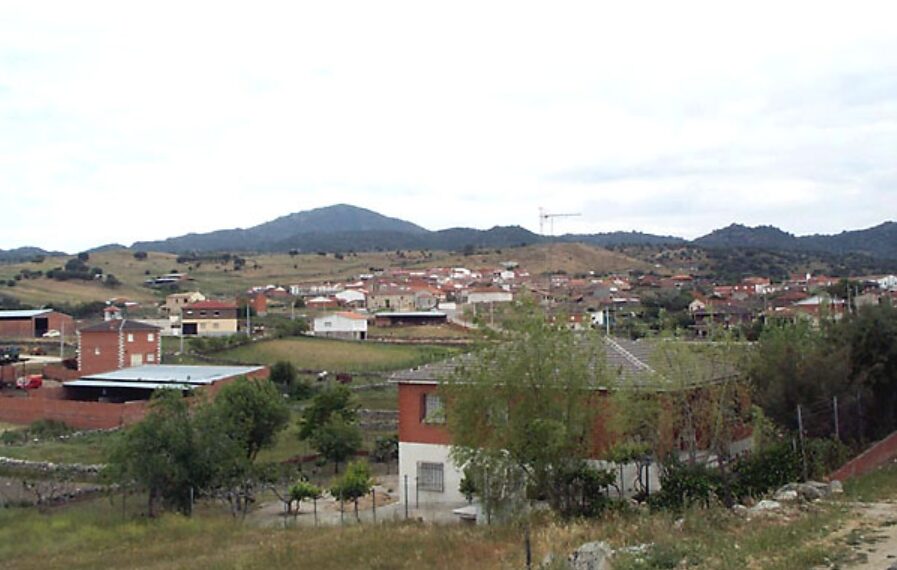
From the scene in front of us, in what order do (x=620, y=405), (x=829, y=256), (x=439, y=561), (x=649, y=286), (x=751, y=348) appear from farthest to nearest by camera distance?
(x=829, y=256)
(x=649, y=286)
(x=751, y=348)
(x=620, y=405)
(x=439, y=561)

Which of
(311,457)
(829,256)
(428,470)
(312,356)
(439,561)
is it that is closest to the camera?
(439,561)

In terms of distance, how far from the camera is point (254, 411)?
33.9 meters

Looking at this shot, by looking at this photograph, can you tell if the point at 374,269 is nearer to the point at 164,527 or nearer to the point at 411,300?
the point at 411,300

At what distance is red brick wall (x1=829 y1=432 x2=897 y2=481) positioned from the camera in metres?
20.8

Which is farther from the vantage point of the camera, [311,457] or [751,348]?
[311,457]

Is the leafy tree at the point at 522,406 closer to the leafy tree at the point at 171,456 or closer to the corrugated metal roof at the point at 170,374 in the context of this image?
the leafy tree at the point at 171,456

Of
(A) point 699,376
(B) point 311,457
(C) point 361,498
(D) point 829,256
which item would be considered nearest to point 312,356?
(B) point 311,457

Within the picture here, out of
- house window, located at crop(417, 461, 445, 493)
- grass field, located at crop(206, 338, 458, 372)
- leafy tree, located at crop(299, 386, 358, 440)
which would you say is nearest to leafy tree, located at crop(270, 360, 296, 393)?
grass field, located at crop(206, 338, 458, 372)

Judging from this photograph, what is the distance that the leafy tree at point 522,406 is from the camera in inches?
698

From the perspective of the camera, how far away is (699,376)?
65.1 feet

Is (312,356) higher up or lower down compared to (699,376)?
lower down

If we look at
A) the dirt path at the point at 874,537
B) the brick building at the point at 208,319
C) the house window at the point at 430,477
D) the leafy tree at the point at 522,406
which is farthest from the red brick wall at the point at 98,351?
the dirt path at the point at 874,537

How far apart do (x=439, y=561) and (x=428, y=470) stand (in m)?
11.2

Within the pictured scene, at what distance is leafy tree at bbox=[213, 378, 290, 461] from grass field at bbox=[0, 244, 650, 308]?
82.9 m
